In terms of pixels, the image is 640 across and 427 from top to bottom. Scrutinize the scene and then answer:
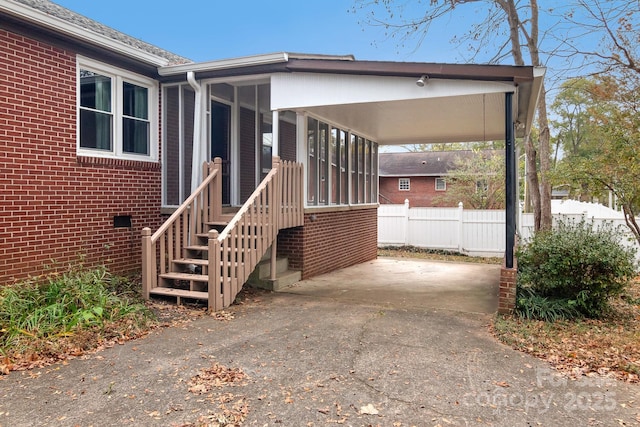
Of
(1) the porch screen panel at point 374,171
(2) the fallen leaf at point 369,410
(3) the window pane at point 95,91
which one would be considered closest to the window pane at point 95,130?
(3) the window pane at point 95,91

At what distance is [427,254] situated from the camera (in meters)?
15.4

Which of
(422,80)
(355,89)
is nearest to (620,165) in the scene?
(422,80)

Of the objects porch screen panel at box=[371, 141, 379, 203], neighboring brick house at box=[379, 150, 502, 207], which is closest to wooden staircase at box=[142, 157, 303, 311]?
porch screen panel at box=[371, 141, 379, 203]

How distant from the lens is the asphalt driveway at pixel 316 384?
125 inches

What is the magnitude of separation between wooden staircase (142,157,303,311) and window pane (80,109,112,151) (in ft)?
5.49

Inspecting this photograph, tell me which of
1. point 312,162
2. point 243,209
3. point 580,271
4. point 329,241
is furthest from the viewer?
point 329,241

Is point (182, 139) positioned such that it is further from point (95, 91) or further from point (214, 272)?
point (214, 272)

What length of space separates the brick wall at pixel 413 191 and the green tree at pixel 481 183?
8.64m

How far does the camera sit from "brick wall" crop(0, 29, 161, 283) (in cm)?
582

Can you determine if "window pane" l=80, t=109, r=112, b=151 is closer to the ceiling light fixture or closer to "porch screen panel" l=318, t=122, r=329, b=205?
"porch screen panel" l=318, t=122, r=329, b=205

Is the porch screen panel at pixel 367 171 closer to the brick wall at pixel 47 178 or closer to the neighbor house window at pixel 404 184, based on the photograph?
the brick wall at pixel 47 178

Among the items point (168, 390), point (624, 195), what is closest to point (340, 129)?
point (624, 195)

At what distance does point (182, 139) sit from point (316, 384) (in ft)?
20.1

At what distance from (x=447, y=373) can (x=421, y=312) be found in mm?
2308
